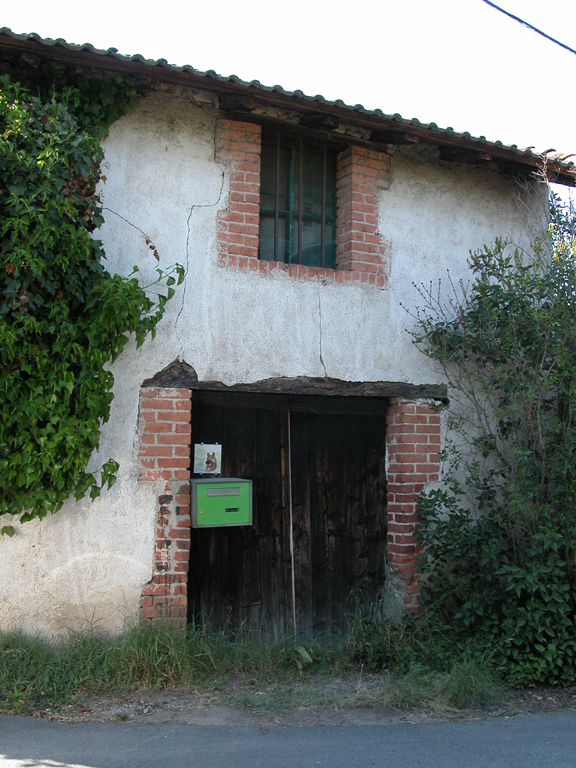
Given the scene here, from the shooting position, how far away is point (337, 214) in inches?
240

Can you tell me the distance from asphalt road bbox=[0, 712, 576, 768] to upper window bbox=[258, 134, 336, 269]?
11.6 ft

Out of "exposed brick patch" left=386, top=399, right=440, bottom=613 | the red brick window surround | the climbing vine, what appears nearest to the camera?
the climbing vine

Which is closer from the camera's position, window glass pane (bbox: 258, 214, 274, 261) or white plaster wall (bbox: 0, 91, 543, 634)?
white plaster wall (bbox: 0, 91, 543, 634)

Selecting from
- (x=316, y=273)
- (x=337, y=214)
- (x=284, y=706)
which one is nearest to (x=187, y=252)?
(x=316, y=273)

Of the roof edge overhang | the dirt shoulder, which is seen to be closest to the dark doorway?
the dirt shoulder

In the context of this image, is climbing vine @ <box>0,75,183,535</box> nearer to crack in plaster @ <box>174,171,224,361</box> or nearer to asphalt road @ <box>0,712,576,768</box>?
crack in plaster @ <box>174,171,224,361</box>

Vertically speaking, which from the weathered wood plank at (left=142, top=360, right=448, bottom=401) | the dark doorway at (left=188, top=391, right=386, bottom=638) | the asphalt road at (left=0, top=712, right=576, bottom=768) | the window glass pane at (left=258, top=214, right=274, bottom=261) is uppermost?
the window glass pane at (left=258, top=214, right=274, bottom=261)

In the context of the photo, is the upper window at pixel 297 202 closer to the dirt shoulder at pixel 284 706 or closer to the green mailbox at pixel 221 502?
the green mailbox at pixel 221 502

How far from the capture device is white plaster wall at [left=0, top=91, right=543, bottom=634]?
4660 mm

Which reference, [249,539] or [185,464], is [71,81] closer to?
[185,464]

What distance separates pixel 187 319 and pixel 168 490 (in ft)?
4.09

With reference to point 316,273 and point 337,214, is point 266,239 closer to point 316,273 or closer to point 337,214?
point 316,273

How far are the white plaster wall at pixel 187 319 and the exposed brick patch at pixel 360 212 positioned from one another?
109 mm

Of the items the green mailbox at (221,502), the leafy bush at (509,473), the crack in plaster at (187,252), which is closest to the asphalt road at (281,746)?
the leafy bush at (509,473)
